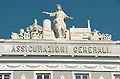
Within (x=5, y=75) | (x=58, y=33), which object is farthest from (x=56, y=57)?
(x=5, y=75)

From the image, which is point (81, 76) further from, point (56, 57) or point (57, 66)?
point (56, 57)

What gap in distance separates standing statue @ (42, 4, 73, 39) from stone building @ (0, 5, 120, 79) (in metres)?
0.69

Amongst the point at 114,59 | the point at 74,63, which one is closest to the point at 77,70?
the point at 74,63

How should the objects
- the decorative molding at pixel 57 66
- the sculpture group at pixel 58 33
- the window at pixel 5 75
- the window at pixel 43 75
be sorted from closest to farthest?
the window at pixel 5 75, the window at pixel 43 75, the decorative molding at pixel 57 66, the sculpture group at pixel 58 33

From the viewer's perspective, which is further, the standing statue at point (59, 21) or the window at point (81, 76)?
the standing statue at point (59, 21)

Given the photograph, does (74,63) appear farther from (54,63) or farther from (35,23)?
(35,23)

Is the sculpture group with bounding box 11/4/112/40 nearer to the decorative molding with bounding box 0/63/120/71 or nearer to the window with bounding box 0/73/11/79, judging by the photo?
the decorative molding with bounding box 0/63/120/71

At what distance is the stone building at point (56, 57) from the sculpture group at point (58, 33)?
0.09 meters

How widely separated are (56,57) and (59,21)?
4.58 meters

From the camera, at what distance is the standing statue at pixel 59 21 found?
40.3 meters

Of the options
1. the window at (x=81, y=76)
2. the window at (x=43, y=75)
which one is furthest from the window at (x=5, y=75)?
the window at (x=81, y=76)

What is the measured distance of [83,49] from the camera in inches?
1522

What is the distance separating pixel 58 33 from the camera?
4025cm

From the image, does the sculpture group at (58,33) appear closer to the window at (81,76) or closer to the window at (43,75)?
Result: the window at (43,75)
